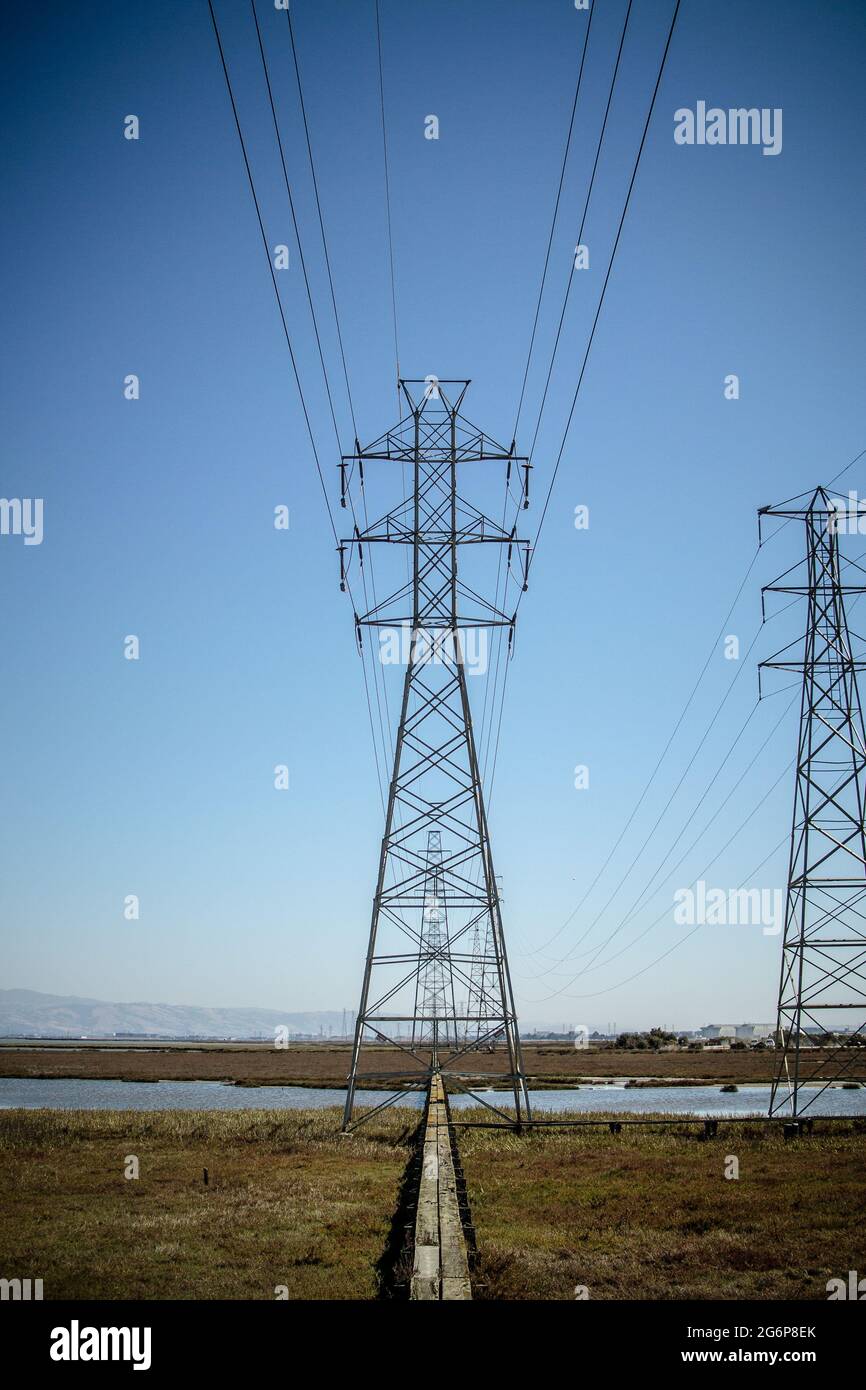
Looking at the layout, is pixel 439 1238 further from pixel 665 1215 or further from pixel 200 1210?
pixel 200 1210

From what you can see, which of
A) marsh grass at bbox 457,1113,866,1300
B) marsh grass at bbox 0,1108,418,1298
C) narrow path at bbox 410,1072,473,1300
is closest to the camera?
narrow path at bbox 410,1072,473,1300

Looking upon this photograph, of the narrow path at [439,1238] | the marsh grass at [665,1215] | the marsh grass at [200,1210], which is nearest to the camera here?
the narrow path at [439,1238]

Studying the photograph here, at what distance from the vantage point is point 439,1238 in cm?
1300

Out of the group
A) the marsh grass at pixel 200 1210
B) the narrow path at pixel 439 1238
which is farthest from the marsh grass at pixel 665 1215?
the marsh grass at pixel 200 1210

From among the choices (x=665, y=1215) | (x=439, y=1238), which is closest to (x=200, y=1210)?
(x=439, y=1238)

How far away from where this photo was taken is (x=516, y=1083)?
93.0 feet

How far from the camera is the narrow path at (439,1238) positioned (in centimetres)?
1055

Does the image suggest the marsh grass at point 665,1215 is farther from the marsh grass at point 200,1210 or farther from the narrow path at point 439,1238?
the marsh grass at point 200,1210

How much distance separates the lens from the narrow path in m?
10.6

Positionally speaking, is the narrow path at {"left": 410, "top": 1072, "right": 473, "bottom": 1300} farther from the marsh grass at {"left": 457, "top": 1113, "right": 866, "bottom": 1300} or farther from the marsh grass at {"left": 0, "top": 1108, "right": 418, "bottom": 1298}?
the marsh grass at {"left": 0, "top": 1108, "right": 418, "bottom": 1298}

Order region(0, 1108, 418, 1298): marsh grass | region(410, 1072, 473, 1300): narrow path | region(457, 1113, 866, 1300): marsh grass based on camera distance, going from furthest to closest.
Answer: region(0, 1108, 418, 1298): marsh grass < region(457, 1113, 866, 1300): marsh grass < region(410, 1072, 473, 1300): narrow path

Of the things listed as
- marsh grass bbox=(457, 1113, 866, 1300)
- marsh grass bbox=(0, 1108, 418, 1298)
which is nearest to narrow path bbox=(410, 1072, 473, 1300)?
marsh grass bbox=(457, 1113, 866, 1300)
